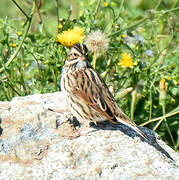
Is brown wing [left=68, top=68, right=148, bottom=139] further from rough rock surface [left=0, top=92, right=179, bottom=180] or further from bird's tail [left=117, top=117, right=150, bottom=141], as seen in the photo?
rough rock surface [left=0, top=92, right=179, bottom=180]

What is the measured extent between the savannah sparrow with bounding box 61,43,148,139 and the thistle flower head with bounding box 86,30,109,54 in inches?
12.8

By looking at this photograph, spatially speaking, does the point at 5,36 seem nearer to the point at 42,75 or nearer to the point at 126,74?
the point at 42,75

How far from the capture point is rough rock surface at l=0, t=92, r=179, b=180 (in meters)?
3.44

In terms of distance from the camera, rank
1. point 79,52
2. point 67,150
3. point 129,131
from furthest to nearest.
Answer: point 79,52 → point 129,131 → point 67,150

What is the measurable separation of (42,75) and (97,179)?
7.01ft

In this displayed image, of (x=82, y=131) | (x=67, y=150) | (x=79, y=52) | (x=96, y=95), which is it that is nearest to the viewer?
(x=67, y=150)

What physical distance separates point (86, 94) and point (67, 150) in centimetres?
86

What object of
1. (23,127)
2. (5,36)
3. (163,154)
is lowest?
(163,154)

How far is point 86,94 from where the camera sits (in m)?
4.32

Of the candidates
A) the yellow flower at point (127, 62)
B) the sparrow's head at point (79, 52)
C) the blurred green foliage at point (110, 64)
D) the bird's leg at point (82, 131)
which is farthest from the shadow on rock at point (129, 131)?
the yellow flower at point (127, 62)

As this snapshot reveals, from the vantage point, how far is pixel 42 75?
16.9 ft

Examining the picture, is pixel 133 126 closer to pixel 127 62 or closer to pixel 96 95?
pixel 96 95

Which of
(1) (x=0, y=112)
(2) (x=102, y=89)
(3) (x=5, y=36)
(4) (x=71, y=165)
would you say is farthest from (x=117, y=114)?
(3) (x=5, y=36)

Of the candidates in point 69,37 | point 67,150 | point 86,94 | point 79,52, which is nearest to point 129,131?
point 86,94
